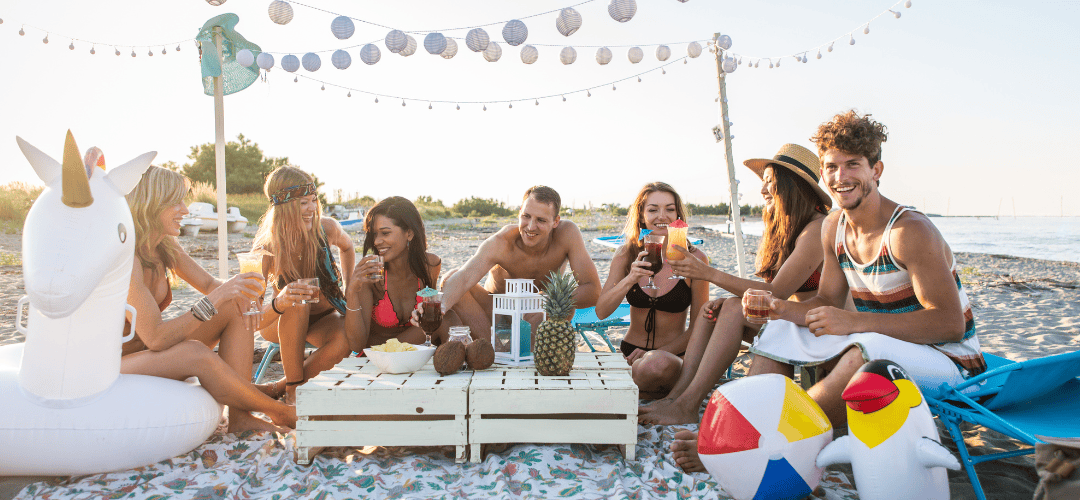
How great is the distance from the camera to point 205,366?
2670 mm

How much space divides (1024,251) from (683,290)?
28.6 metres

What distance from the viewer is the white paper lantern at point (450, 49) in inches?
222

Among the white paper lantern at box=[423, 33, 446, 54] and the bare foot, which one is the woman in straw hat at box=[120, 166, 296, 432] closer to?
the bare foot

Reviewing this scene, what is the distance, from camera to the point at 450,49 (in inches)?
225

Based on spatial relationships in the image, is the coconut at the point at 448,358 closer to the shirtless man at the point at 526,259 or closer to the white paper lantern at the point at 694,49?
the shirtless man at the point at 526,259

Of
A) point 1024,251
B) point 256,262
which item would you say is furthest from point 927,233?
point 1024,251

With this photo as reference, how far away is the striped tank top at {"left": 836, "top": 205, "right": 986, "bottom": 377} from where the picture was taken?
237 cm

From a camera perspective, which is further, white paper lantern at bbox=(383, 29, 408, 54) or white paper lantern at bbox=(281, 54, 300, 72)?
white paper lantern at bbox=(281, 54, 300, 72)

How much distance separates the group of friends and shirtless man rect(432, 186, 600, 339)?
0.05 feet

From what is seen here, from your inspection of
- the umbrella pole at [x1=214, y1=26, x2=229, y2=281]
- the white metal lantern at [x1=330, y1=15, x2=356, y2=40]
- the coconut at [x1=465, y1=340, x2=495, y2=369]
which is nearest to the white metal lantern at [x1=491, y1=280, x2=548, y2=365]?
the coconut at [x1=465, y1=340, x2=495, y2=369]

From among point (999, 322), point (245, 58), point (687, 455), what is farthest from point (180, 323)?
point (999, 322)

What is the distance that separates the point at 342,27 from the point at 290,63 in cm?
101

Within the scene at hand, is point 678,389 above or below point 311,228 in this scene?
below

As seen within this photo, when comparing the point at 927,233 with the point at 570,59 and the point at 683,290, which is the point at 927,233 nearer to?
the point at 683,290
